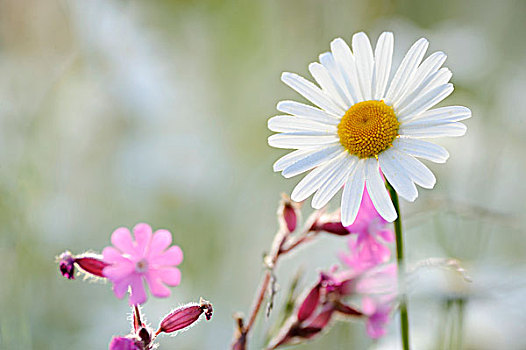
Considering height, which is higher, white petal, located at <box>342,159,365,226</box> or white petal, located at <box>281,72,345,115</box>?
white petal, located at <box>281,72,345,115</box>

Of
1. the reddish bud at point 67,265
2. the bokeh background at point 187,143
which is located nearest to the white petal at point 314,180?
the reddish bud at point 67,265

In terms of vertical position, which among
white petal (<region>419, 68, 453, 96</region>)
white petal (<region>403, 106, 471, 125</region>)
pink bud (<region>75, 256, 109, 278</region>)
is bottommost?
pink bud (<region>75, 256, 109, 278</region>)

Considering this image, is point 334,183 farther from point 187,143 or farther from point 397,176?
point 187,143

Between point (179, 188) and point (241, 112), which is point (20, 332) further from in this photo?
point (241, 112)

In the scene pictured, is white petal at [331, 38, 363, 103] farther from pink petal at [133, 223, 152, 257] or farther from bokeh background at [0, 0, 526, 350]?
bokeh background at [0, 0, 526, 350]

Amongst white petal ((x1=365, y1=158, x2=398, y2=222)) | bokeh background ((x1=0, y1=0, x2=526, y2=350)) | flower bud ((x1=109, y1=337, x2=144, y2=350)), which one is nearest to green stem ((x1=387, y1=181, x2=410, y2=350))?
white petal ((x1=365, y1=158, x2=398, y2=222))

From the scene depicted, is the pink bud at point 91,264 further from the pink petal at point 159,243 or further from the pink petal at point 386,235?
the pink petal at point 386,235
